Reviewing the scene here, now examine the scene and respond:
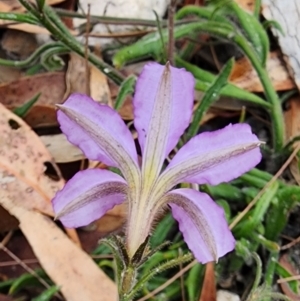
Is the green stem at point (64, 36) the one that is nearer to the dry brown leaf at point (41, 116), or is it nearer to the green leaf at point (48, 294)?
the dry brown leaf at point (41, 116)

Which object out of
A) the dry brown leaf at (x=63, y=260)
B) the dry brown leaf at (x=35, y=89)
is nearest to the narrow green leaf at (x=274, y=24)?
the dry brown leaf at (x=35, y=89)

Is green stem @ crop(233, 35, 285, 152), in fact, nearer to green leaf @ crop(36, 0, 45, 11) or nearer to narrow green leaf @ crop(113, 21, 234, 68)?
narrow green leaf @ crop(113, 21, 234, 68)

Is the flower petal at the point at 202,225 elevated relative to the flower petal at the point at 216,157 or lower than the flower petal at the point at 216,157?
lower

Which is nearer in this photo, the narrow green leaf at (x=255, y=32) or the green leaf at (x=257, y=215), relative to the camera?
the green leaf at (x=257, y=215)

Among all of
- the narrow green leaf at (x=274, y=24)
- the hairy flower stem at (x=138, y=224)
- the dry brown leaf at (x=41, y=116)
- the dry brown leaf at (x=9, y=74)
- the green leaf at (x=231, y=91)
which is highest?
the narrow green leaf at (x=274, y=24)

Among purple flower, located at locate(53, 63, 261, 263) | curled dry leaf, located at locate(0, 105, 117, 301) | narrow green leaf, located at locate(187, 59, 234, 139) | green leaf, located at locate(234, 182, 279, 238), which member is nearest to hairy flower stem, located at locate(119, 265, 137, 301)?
purple flower, located at locate(53, 63, 261, 263)

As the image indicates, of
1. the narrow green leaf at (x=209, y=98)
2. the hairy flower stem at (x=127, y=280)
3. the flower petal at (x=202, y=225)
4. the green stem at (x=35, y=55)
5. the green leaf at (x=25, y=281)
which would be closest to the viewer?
the hairy flower stem at (x=127, y=280)

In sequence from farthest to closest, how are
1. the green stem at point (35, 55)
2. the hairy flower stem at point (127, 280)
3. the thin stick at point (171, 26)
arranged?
the green stem at point (35, 55)
the thin stick at point (171, 26)
the hairy flower stem at point (127, 280)

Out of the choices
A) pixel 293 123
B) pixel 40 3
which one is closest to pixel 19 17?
pixel 40 3
